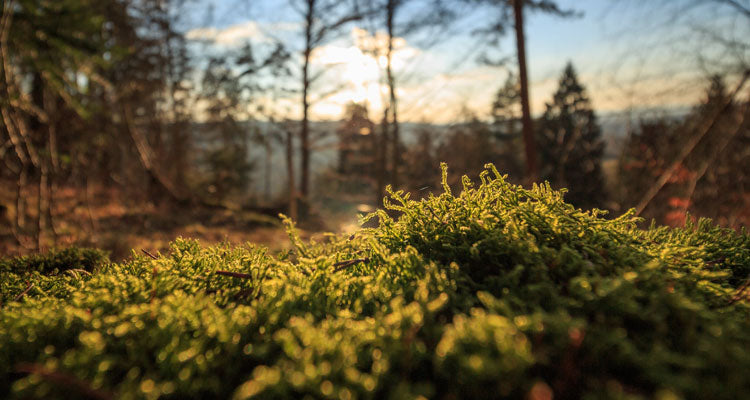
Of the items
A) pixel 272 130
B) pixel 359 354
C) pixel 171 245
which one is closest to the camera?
pixel 359 354

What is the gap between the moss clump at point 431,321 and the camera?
0.79m

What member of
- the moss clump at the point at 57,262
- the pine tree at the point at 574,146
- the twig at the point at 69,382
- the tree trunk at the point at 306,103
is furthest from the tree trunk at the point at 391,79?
the pine tree at the point at 574,146

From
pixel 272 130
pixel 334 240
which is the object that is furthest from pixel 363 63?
pixel 334 240

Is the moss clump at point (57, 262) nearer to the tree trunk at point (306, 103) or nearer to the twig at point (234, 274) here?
the twig at point (234, 274)

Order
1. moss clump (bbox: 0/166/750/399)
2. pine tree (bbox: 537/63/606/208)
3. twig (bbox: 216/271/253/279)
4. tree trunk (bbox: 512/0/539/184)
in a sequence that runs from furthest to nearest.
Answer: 1. pine tree (bbox: 537/63/606/208)
2. tree trunk (bbox: 512/0/539/184)
3. twig (bbox: 216/271/253/279)
4. moss clump (bbox: 0/166/750/399)

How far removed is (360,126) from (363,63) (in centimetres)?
275

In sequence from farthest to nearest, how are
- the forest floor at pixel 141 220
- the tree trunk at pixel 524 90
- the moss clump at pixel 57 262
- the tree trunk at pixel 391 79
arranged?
the tree trunk at pixel 391 79 < the forest floor at pixel 141 220 < the tree trunk at pixel 524 90 < the moss clump at pixel 57 262

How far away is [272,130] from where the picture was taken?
23.6 meters

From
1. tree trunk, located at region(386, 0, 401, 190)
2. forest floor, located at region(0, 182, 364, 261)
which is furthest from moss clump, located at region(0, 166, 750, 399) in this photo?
tree trunk, located at region(386, 0, 401, 190)

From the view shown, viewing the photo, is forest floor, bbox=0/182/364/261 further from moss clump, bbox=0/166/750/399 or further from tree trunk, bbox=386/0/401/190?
moss clump, bbox=0/166/750/399

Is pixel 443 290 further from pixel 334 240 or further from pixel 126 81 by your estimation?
pixel 126 81

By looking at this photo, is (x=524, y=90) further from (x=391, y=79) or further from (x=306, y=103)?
(x=306, y=103)

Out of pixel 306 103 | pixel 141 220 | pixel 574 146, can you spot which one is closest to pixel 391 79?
pixel 306 103

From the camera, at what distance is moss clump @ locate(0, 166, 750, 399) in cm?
79
